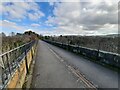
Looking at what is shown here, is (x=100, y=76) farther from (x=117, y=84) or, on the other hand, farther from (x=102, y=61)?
(x=102, y=61)

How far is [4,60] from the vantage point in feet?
19.9

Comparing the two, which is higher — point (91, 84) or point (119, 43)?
point (119, 43)

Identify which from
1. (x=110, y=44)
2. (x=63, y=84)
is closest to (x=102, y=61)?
(x=110, y=44)

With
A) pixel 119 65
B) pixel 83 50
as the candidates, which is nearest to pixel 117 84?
pixel 119 65

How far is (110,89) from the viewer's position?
6473 mm

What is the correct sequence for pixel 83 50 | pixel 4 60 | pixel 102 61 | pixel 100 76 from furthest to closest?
pixel 83 50 → pixel 102 61 → pixel 100 76 → pixel 4 60

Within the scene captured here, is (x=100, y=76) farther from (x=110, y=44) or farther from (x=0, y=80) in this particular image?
(x=110, y=44)

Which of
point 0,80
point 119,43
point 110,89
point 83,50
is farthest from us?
point 83,50

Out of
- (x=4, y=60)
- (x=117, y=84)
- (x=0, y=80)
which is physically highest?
(x=4, y=60)

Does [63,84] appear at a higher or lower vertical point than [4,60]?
lower

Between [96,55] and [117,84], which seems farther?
[96,55]

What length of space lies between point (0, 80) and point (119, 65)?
7720mm

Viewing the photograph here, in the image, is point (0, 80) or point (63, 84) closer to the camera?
point (0, 80)

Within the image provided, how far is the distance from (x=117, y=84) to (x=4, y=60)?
4.87 metres
